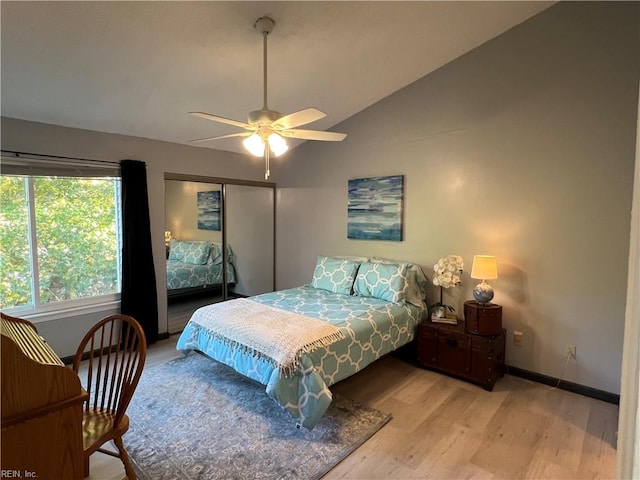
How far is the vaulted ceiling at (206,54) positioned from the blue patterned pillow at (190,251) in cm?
132

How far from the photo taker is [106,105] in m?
3.11

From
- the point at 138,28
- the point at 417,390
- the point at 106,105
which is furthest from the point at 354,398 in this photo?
the point at 106,105

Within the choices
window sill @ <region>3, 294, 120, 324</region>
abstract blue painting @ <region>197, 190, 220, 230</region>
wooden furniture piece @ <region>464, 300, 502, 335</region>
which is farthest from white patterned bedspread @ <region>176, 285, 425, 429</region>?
abstract blue painting @ <region>197, 190, 220, 230</region>

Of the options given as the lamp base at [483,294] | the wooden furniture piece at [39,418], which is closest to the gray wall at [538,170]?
the lamp base at [483,294]

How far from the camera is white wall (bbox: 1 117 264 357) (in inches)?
122

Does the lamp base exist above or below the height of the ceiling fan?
Result: below

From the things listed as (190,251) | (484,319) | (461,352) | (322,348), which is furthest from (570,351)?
(190,251)

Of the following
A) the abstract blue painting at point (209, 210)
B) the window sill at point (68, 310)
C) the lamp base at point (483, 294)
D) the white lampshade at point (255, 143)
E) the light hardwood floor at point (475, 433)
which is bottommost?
the light hardwood floor at point (475, 433)

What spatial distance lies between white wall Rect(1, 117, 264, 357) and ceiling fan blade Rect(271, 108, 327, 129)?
2.30 m

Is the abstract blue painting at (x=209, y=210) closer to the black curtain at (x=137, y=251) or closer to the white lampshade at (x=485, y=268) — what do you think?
the black curtain at (x=137, y=251)

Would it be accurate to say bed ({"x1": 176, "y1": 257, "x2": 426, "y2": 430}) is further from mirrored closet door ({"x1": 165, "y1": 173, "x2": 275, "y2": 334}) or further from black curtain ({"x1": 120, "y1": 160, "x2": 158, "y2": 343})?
mirrored closet door ({"x1": 165, "y1": 173, "x2": 275, "y2": 334})

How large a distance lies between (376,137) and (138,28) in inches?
101

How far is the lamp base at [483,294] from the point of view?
307 cm

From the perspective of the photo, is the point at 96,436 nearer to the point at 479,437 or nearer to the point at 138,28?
the point at 479,437
